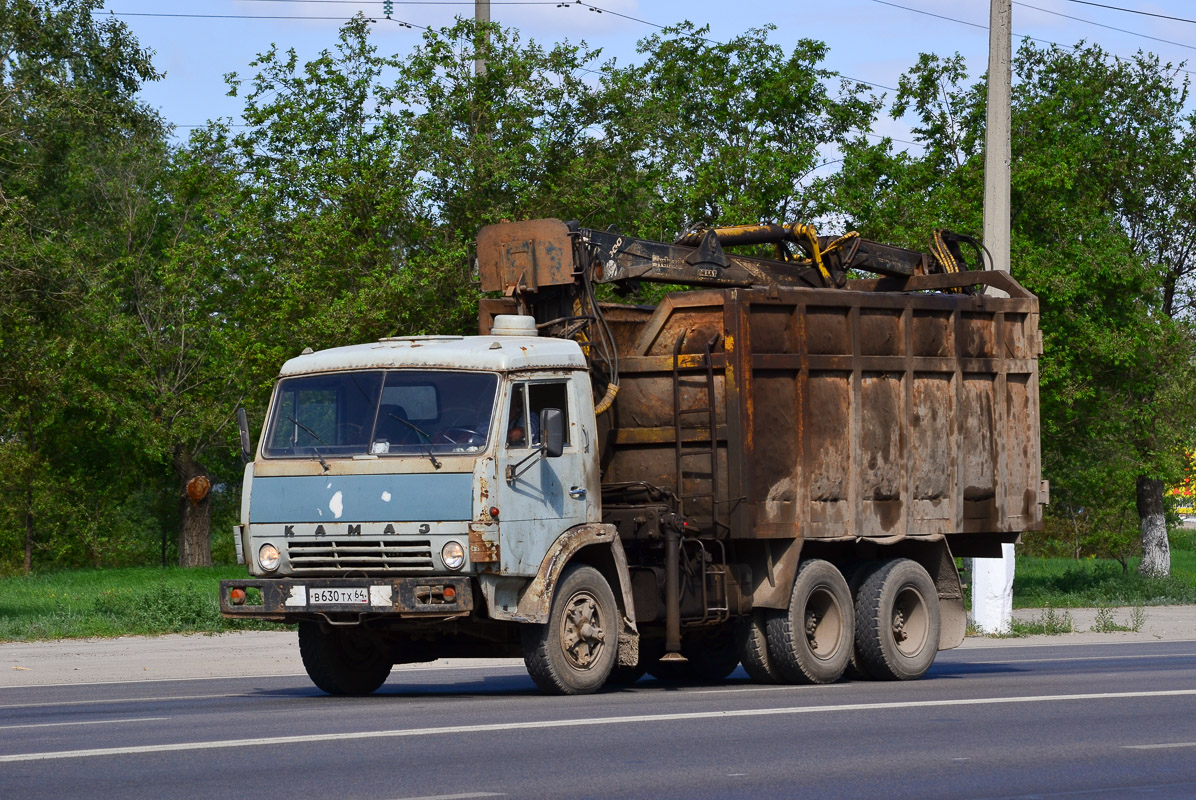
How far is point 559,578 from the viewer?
12906mm

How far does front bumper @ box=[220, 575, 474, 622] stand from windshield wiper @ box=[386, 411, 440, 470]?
823mm

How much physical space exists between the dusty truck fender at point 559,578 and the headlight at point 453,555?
7.5 inches

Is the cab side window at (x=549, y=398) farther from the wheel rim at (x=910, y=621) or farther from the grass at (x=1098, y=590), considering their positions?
the grass at (x=1098, y=590)

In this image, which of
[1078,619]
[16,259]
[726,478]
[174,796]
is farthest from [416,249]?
[174,796]

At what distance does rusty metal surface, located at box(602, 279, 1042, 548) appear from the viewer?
14.3 metres

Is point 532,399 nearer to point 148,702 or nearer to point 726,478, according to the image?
point 726,478

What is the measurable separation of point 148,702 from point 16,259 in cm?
1290

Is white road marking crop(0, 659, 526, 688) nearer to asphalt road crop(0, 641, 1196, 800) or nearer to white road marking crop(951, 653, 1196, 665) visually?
asphalt road crop(0, 641, 1196, 800)

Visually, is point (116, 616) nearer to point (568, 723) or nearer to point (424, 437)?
point (424, 437)

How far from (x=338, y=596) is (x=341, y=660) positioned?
5.26ft

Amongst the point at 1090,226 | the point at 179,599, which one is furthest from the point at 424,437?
the point at 1090,226

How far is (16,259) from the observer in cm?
2462

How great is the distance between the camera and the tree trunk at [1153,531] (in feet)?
147

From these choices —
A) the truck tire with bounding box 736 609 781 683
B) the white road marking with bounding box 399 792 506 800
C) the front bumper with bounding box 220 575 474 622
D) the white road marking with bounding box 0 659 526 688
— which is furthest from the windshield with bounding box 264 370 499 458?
the white road marking with bounding box 399 792 506 800
